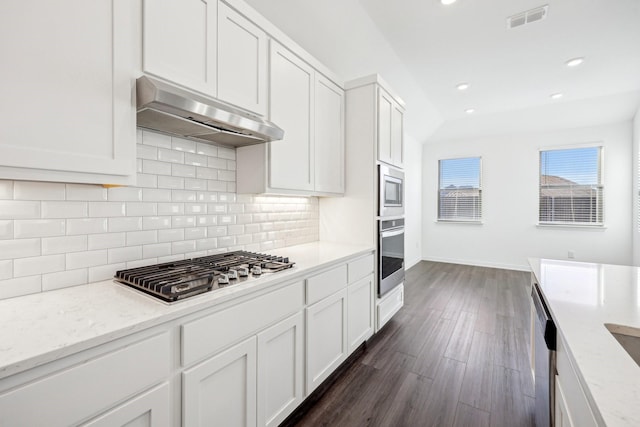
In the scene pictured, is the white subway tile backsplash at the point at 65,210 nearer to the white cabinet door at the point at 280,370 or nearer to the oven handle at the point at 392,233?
the white cabinet door at the point at 280,370

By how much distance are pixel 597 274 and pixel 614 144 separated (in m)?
4.91

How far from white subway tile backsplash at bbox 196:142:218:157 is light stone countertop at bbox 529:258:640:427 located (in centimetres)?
197

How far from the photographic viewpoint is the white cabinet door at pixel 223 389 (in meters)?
1.08

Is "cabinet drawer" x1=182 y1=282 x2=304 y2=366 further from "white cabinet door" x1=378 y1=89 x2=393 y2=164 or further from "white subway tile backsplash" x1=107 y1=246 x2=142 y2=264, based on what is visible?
"white cabinet door" x1=378 y1=89 x2=393 y2=164

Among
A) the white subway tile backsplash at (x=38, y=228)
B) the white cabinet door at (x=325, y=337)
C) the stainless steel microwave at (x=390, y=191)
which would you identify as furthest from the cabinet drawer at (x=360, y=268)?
the white subway tile backsplash at (x=38, y=228)

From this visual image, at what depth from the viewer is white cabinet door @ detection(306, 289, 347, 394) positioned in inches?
69.2

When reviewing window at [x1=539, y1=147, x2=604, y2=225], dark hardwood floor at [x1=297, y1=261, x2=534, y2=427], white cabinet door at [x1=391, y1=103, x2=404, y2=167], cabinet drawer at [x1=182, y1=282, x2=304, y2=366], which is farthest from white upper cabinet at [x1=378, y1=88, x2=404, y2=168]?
window at [x1=539, y1=147, x2=604, y2=225]

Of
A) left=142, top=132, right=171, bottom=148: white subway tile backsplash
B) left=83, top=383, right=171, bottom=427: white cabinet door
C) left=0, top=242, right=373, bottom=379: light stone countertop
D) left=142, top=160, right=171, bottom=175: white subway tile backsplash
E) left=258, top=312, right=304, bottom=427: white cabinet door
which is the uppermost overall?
left=142, top=132, right=171, bottom=148: white subway tile backsplash

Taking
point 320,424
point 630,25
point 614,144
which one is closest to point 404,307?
point 320,424

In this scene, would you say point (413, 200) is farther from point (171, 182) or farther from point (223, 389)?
point (223, 389)

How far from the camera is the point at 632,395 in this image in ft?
1.92

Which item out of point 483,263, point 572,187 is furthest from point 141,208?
point 572,187

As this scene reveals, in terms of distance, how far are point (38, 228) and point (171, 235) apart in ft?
1.88

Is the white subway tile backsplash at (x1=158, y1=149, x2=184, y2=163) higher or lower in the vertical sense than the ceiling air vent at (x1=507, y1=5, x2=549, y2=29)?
lower
